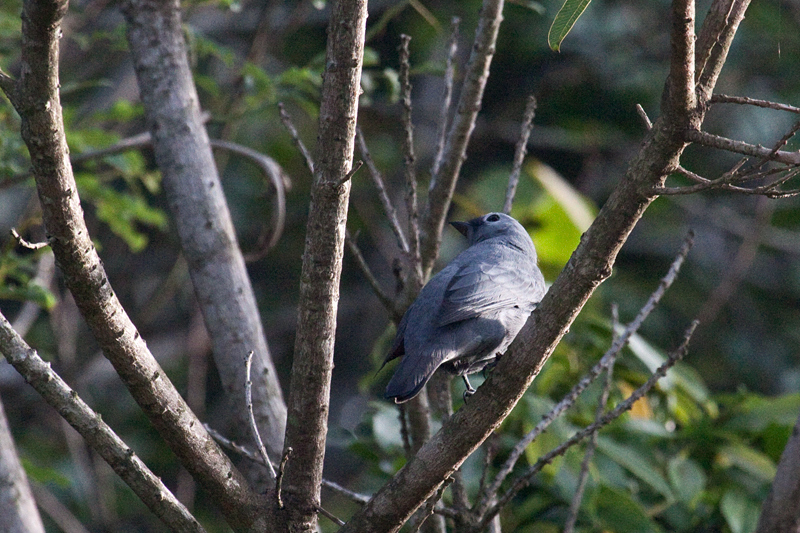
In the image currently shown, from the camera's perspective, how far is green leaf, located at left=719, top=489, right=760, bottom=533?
11.5ft

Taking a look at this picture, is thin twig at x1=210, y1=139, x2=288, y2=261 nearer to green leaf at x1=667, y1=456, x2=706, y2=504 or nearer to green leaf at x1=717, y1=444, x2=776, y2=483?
green leaf at x1=667, y1=456, x2=706, y2=504

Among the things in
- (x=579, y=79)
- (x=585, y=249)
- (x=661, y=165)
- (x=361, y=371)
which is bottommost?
(x=361, y=371)

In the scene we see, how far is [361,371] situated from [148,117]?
5048 millimetres

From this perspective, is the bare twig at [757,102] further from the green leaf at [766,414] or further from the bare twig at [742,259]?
the bare twig at [742,259]

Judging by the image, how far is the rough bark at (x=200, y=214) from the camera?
11.1ft

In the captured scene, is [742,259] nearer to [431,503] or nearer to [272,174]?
[272,174]

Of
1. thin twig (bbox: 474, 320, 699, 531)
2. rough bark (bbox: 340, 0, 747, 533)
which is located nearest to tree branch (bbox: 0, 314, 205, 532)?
rough bark (bbox: 340, 0, 747, 533)

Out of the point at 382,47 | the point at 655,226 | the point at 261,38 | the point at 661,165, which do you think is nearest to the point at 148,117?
the point at 661,165

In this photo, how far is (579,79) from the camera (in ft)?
28.3

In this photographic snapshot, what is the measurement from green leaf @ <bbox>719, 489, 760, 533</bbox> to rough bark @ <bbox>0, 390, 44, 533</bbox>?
2.96m

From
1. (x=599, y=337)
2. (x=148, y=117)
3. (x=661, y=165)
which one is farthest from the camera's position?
(x=599, y=337)

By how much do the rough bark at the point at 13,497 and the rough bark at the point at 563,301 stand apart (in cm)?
151

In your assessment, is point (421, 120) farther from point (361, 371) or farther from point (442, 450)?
point (442, 450)

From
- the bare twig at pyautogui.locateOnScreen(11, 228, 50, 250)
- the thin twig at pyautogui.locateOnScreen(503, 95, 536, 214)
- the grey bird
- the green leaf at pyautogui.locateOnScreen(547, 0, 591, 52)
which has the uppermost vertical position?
the green leaf at pyautogui.locateOnScreen(547, 0, 591, 52)
